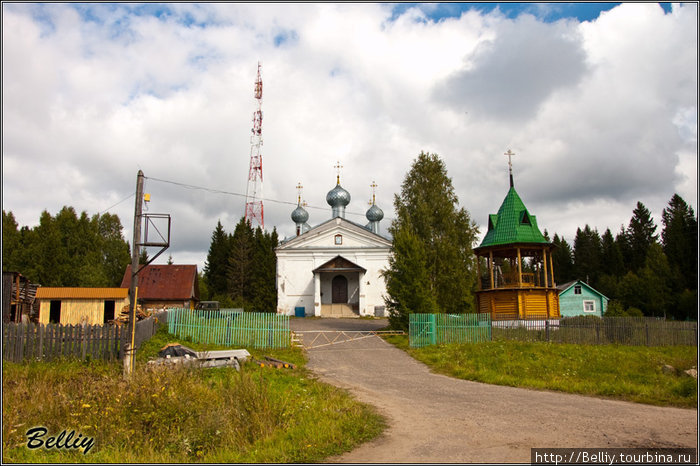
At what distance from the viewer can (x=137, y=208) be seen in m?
13.3

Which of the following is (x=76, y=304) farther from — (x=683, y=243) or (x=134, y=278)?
(x=683, y=243)

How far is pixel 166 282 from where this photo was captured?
120 ft

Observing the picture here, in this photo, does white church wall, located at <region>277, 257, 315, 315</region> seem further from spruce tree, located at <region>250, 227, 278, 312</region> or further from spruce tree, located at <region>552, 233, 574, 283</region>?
spruce tree, located at <region>552, 233, 574, 283</region>

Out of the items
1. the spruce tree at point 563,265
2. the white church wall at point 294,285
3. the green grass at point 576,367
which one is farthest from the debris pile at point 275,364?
the spruce tree at point 563,265

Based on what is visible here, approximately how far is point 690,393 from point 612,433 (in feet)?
17.6

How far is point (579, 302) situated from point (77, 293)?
3851 centimetres

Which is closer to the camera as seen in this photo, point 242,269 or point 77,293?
point 77,293

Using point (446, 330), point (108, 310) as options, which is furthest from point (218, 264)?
point (446, 330)

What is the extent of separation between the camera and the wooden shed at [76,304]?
28578mm

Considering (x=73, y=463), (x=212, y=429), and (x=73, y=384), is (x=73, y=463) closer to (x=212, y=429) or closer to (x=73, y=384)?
(x=212, y=429)

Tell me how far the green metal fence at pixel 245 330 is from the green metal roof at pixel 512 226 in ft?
45.0

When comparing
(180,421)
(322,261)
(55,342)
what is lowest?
(180,421)

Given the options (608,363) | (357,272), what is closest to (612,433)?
(608,363)

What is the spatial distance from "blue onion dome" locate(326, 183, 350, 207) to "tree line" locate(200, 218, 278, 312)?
7.54 meters
